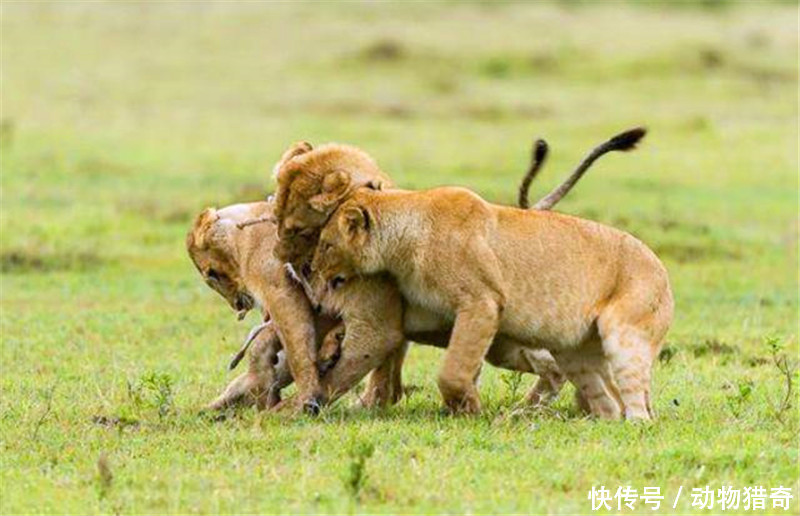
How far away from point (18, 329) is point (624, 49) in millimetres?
27117

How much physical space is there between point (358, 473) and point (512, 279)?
6.98ft

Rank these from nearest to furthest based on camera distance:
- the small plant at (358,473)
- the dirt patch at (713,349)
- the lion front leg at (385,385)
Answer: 1. the small plant at (358,473)
2. the lion front leg at (385,385)
3. the dirt patch at (713,349)

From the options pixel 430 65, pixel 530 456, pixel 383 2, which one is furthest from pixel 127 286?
pixel 383 2

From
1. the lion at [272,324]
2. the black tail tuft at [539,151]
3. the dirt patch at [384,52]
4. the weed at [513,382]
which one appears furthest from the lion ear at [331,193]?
the dirt patch at [384,52]

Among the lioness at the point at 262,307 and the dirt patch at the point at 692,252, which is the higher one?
the lioness at the point at 262,307

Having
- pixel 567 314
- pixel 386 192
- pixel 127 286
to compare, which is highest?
pixel 386 192

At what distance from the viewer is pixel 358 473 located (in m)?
6.42

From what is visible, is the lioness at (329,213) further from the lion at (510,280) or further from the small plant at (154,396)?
the small plant at (154,396)

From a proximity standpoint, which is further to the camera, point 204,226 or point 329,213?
point 204,226

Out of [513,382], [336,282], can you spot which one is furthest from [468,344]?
[513,382]

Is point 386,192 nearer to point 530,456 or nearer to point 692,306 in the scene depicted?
point 530,456

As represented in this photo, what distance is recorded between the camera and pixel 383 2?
50.8 m

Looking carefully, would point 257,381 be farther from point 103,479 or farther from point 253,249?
point 103,479

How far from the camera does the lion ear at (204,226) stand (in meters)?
8.95
